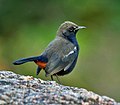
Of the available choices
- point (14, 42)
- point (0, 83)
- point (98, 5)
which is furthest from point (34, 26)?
point (0, 83)

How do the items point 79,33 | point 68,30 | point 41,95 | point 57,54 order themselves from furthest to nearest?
point 79,33
point 68,30
point 57,54
point 41,95

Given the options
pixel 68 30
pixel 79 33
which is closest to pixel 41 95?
pixel 68 30

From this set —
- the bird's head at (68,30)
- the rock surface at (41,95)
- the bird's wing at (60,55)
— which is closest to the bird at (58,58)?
the bird's wing at (60,55)

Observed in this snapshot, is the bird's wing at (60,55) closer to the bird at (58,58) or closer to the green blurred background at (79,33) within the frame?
the bird at (58,58)

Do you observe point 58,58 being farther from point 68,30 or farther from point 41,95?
point 41,95

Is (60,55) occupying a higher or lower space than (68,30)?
lower

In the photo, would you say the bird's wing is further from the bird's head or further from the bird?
the bird's head

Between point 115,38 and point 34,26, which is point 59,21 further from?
point 115,38
